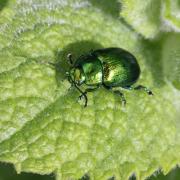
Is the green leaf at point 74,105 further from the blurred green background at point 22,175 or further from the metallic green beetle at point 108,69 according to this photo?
the blurred green background at point 22,175

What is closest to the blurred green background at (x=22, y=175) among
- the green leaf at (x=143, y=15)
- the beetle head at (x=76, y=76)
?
the beetle head at (x=76, y=76)

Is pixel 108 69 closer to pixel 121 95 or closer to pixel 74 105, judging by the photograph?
pixel 121 95

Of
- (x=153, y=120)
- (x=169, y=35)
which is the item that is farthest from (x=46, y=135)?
(x=169, y=35)

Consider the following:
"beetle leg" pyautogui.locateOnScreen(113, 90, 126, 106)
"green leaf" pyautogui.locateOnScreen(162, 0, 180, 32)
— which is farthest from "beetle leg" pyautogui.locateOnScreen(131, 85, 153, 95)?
"green leaf" pyautogui.locateOnScreen(162, 0, 180, 32)

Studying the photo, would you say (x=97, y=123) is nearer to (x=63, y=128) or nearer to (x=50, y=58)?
(x=63, y=128)

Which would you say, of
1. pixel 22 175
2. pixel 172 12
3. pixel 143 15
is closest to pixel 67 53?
pixel 143 15
